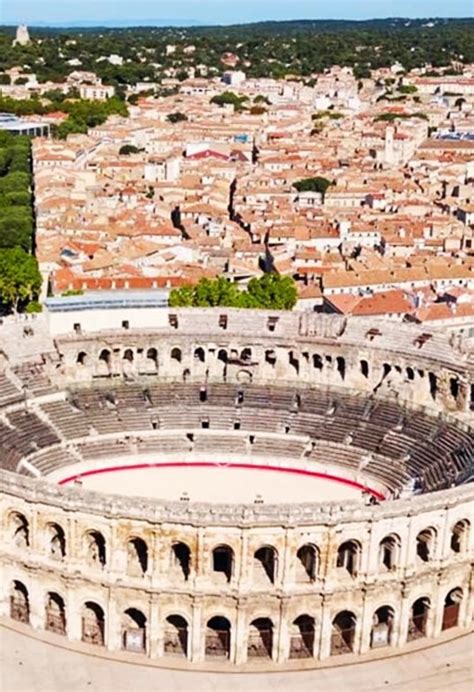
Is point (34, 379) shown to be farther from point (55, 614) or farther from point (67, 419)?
point (55, 614)

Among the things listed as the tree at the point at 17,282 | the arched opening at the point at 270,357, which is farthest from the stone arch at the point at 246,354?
the tree at the point at 17,282

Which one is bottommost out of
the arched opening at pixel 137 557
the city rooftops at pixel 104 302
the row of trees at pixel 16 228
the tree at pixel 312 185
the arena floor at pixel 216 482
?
the arena floor at pixel 216 482

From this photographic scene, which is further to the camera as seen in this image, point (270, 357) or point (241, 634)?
point (270, 357)

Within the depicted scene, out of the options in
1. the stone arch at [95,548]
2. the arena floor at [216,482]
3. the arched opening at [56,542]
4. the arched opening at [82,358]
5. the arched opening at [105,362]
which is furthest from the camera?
the arched opening at [105,362]

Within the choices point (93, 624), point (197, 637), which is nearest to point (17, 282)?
point (93, 624)

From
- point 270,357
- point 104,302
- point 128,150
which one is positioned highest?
point 104,302

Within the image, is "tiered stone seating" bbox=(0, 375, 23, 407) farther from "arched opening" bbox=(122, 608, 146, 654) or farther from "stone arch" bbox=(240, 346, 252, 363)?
"arched opening" bbox=(122, 608, 146, 654)

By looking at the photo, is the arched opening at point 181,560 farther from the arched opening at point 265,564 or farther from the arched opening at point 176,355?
the arched opening at point 176,355

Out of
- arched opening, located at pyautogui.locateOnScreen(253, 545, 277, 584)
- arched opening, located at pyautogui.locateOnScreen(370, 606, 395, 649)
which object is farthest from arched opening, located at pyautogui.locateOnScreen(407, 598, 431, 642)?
arched opening, located at pyautogui.locateOnScreen(253, 545, 277, 584)
